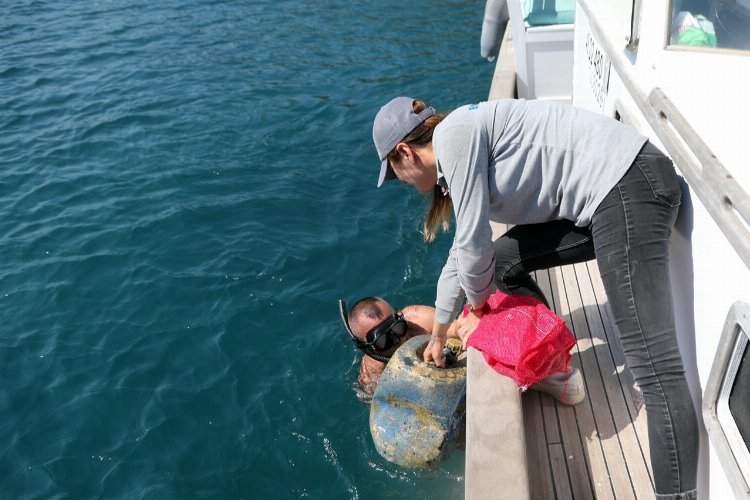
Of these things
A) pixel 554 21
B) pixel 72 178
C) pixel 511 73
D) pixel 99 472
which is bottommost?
pixel 99 472

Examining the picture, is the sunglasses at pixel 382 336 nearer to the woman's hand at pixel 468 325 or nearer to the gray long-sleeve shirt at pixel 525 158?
the woman's hand at pixel 468 325

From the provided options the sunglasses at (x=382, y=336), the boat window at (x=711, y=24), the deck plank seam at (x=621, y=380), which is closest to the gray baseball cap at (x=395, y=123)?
Result: the boat window at (x=711, y=24)

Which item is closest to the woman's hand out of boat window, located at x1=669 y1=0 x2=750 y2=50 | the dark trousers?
the dark trousers

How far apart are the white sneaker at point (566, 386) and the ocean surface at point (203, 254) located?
3.05ft

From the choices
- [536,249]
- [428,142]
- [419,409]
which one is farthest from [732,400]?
[419,409]

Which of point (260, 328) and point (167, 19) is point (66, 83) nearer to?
point (167, 19)

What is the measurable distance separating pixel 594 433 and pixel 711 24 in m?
1.83

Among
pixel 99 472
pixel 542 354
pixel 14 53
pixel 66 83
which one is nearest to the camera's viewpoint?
pixel 542 354

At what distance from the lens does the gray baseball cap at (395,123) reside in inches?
114

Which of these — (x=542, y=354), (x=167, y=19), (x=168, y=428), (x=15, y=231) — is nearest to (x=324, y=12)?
(x=167, y=19)

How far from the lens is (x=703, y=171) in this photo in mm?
2242

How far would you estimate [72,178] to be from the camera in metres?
8.06

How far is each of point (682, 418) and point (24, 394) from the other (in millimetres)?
4607

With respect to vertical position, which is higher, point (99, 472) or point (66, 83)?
point (66, 83)
